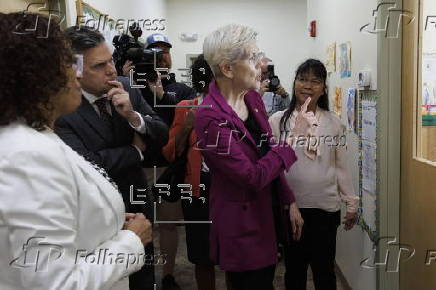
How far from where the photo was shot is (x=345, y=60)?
2.45 metres

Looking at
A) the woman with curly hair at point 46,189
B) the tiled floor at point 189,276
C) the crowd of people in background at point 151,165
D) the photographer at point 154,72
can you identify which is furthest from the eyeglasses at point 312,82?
the tiled floor at point 189,276

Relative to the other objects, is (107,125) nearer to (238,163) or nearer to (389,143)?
(238,163)

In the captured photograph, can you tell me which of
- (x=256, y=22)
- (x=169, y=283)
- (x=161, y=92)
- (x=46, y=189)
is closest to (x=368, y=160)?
(x=161, y=92)

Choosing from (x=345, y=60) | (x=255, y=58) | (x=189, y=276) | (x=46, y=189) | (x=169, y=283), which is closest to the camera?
(x=46, y=189)

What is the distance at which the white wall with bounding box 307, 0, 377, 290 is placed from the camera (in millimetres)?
2003

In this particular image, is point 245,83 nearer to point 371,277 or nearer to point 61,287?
point 61,287

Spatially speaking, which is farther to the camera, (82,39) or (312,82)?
(312,82)

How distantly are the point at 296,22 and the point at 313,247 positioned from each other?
15.1 feet

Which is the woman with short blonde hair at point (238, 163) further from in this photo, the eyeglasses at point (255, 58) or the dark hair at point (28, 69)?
the dark hair at point (28, 69)

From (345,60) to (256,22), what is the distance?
358 centimetres

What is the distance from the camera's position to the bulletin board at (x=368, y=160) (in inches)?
75.9

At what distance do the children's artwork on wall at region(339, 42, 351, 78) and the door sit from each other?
2.08 ft

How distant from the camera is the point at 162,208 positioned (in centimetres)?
244

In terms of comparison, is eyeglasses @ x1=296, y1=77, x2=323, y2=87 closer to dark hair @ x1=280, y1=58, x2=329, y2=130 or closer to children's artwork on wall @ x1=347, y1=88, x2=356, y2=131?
dark hair @ x1=280, y1=58, x2=329, y2=130
